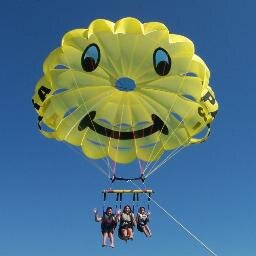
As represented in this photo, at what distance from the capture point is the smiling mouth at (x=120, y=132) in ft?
67.8

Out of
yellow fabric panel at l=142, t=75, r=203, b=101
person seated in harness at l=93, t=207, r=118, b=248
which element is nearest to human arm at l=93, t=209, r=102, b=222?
person seated in harness at l=93, t=207, r=118, b=248

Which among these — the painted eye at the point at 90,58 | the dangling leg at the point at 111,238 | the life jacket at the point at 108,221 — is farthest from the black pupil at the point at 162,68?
the dangling leg at the point at 111,238

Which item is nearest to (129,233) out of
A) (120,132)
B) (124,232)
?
(124,232)

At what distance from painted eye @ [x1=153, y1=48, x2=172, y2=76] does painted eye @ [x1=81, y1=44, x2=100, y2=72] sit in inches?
72.5

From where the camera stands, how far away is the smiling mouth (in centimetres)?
2066

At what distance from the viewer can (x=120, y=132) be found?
2116 centimetres

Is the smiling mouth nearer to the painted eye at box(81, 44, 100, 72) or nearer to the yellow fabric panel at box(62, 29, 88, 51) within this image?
the painted eye at box(81, 44, 100, 72)

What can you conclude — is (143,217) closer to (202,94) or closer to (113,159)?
(113,159)

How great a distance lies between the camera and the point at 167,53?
18719mm

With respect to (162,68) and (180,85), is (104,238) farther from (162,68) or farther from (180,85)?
(162,68)

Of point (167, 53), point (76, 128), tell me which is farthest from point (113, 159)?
point (167, 53)

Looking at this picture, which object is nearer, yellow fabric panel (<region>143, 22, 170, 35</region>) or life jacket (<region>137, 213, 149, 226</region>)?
yellow fabric panel (<region>143, 22, 170, 35</region>)

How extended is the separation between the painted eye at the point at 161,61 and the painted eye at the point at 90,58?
6.04 feet

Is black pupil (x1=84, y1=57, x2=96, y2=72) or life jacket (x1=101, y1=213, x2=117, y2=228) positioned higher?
black pupil (x1=84, y1=57, x2=96, y2=72)
